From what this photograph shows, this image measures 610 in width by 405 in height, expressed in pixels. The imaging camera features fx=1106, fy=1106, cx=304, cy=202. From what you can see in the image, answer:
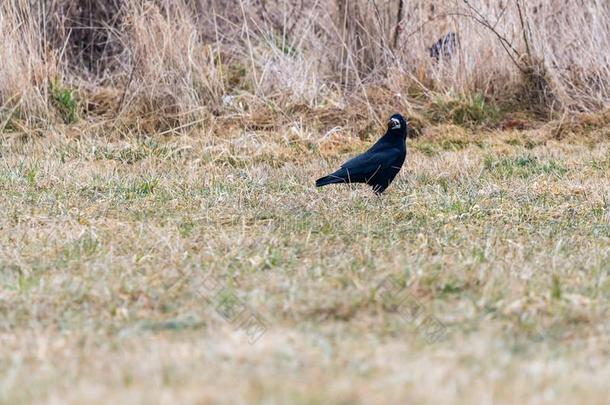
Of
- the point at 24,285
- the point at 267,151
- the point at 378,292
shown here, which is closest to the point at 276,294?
the point at 378,292

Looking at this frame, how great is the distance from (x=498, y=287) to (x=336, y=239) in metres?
1.42

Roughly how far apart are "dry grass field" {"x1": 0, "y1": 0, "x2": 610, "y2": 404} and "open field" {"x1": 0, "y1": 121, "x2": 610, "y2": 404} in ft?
0.05

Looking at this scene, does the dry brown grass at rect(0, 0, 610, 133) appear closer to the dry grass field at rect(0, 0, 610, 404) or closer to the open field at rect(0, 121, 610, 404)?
the dry grass field at rect(0, 0, 610, 404)

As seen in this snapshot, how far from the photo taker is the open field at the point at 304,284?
342 cm

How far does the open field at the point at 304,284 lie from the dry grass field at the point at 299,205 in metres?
0.02

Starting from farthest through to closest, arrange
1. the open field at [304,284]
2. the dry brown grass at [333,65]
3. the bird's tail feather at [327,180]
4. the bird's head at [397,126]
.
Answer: the dry brown grass at [333,65] → the bird's head at [397,126] → the bird's tail feather at [327,180] → the open field at [304,284]

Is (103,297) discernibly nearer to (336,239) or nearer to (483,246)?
(336,239)

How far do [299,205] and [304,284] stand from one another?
222cm

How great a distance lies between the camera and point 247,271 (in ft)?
16.4

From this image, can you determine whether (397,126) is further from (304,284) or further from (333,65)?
(304,284)

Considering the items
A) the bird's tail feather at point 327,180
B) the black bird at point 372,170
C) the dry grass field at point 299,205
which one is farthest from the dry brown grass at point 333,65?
the bird's tail feather at point 327,180

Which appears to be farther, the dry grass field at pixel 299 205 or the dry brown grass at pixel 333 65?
the dry brown grass at pixel 333 65

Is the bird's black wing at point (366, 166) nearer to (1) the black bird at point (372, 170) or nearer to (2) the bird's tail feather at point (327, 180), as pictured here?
(1) the black bird at point (372, 170)

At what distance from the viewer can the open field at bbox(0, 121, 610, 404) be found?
342cm
